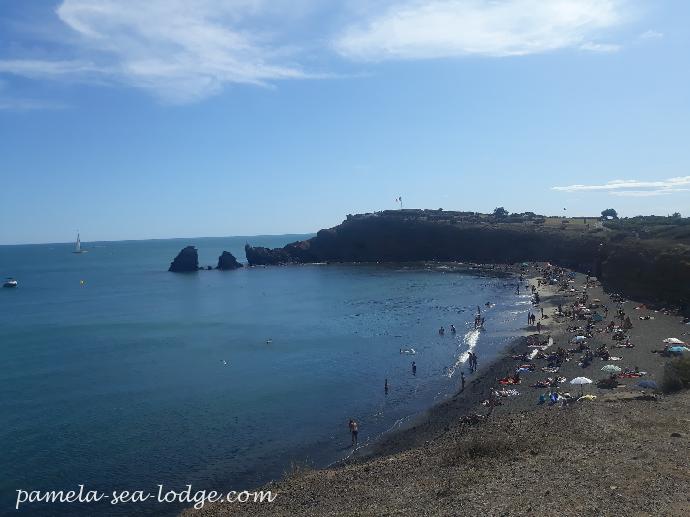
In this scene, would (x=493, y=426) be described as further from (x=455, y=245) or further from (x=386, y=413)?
(x=455, y=245)

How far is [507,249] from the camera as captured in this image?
124 m

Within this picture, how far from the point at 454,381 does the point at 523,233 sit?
3590 inches

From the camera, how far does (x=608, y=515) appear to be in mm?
13656

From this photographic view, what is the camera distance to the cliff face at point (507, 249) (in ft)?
188

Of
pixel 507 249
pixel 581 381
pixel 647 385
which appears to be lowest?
pixel 581 381

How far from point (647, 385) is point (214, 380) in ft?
94.6

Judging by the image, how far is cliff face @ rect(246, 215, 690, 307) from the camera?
57.3 meters

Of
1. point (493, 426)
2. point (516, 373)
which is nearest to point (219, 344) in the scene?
point (516, 373)

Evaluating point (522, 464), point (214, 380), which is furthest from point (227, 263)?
point (522, 464)

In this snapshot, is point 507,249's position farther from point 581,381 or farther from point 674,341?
point 581,381

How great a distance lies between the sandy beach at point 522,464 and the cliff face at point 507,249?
28.6 m

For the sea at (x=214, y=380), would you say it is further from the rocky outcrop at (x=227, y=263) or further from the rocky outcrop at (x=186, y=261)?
the rocky outcrop at (x=227, y=263)

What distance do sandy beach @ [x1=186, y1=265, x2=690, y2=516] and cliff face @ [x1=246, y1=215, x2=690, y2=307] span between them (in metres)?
28.6

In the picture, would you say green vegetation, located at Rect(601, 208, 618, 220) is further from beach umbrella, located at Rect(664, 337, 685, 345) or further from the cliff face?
beach umbrella, located at Rect(664, 337, 685, 345)
